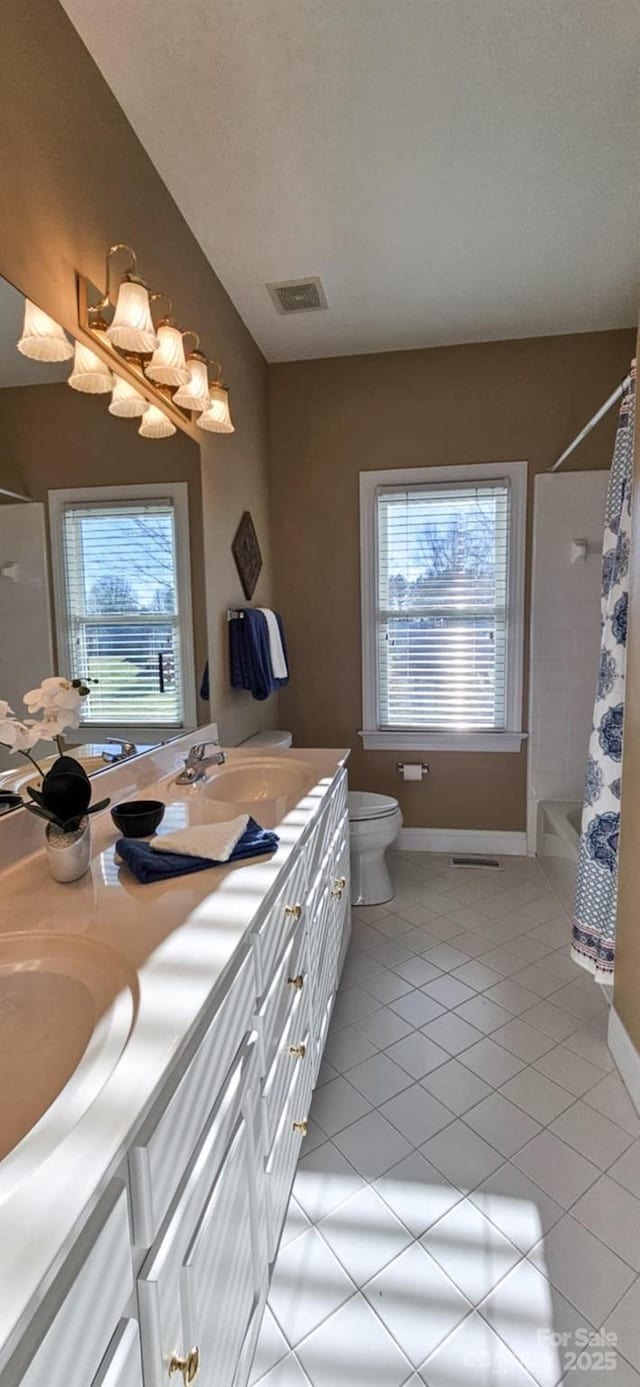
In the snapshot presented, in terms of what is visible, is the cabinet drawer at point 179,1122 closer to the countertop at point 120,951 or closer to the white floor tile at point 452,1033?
the countertop at point 120,951

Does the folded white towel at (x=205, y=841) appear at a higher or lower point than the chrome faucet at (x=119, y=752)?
lower

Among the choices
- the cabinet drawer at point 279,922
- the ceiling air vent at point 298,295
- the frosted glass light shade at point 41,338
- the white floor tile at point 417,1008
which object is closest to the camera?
the cabinet drawer at point 279,922

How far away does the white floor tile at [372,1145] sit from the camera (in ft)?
4.70

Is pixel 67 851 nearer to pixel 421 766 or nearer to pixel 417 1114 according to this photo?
pixel 417 1114

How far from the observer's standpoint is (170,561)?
1875 mm

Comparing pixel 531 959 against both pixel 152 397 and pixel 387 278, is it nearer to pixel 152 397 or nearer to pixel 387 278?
pixel 152 397

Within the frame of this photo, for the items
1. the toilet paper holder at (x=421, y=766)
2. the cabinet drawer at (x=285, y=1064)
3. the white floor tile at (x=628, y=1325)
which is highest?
the toilet paper holder at (x=421, y=766)

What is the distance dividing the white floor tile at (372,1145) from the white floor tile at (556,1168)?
0.28 m

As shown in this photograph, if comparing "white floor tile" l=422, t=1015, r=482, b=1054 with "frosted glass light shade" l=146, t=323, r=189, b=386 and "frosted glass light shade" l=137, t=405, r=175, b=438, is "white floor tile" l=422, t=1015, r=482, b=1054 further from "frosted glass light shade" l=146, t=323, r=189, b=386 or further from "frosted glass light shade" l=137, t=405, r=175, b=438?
"frosted glass light shade" l=146, t=323, r=189, b=386

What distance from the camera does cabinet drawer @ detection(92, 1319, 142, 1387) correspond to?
542 millimetres

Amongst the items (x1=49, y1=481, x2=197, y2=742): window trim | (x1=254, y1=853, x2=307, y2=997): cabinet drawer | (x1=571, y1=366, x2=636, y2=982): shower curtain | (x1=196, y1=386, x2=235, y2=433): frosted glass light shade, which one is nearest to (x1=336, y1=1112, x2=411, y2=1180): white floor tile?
(x1=254, y1=853, x2=307, y2=997): cabinet drawer

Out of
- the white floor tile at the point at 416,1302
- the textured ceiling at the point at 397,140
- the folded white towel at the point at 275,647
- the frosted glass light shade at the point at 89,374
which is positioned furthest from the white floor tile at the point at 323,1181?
the textured ceiling at the point at 397,140

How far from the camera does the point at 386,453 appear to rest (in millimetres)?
3150

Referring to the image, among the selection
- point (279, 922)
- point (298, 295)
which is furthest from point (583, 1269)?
point (298, 295)
